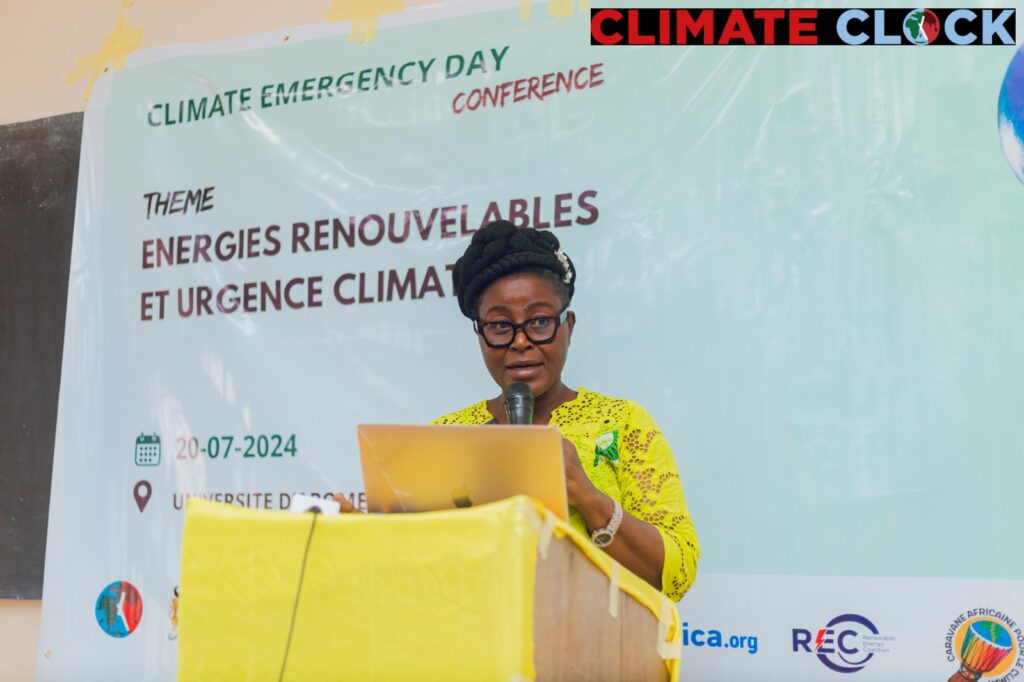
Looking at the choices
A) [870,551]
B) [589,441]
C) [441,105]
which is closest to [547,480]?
[589,441]

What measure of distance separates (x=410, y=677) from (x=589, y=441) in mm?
801

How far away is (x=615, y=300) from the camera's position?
8.24 ft

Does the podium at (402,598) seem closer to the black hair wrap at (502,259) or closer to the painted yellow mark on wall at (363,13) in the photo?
the black hair wrap at (502,259)

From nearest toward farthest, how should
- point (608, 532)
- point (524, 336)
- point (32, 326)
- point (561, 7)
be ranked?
point (608, 532), point (524, 336), point (561, 7), point (32, 326)

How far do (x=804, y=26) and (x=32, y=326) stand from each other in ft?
7.44

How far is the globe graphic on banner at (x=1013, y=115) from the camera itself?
2225mm

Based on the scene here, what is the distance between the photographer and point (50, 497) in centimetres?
309

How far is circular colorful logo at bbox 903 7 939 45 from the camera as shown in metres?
2.31

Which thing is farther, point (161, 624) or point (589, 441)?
point (161, 624)

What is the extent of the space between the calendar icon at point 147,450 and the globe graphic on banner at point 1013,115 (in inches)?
85.7

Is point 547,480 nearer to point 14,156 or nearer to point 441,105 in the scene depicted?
point 441,105

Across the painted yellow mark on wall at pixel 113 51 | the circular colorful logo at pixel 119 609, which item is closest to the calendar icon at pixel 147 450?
the circular colorful logo at pixel 119 609

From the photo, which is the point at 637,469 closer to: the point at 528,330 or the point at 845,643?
the point at 528,330

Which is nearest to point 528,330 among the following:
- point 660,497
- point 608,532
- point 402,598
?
point 660,497
